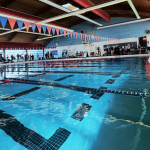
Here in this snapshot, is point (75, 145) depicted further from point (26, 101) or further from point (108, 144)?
point (26, 101)

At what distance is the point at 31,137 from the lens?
39.4 inches

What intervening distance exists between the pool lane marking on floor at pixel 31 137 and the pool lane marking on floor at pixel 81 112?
0.77 ft

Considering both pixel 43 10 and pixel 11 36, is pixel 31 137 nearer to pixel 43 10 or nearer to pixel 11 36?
pixel 43 10

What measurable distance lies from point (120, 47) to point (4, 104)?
1462cm

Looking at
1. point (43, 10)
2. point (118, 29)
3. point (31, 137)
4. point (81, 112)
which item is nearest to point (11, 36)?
point (43, 10)

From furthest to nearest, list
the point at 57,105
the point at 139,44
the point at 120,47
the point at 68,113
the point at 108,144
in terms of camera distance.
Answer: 1. the point at 120,47
2. the point at 139,44
3. the point at 57,105
4. the point at 68,113
5. the point at 108,144

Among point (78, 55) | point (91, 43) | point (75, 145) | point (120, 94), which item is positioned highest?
point (91, 43)

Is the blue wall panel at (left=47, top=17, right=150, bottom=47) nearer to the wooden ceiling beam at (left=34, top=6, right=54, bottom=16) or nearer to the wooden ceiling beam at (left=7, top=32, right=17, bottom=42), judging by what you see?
the wooden ceiling beam at (left=34, top=6, right=54, bottom=16)

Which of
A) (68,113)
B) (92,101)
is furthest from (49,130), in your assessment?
(92,101)

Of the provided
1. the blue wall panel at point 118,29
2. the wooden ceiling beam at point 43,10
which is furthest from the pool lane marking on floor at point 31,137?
the blue wall panel at point 118,29

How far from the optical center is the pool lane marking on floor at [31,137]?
910 mm

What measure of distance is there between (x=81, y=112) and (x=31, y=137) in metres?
0.59

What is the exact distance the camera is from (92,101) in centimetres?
170

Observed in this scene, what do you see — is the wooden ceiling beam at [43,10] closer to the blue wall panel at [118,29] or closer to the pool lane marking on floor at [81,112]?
the blue wall panel at [118,29]
